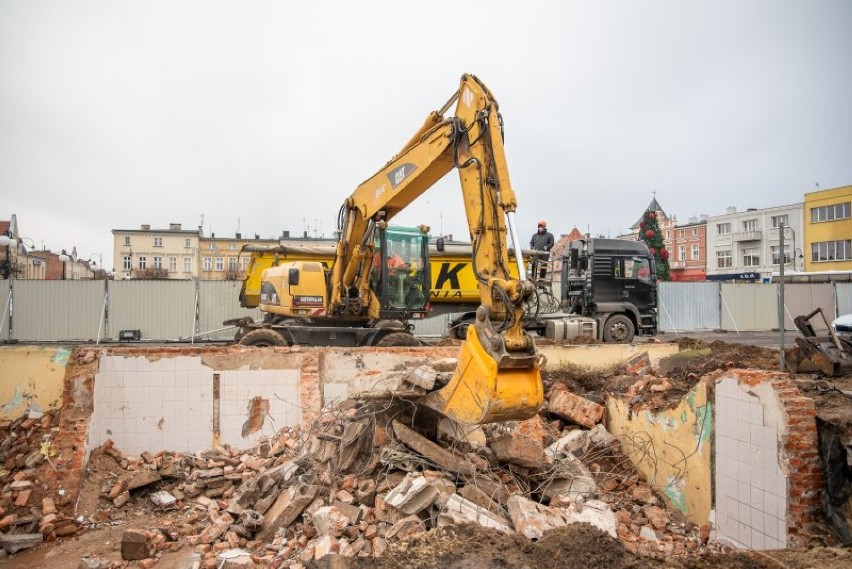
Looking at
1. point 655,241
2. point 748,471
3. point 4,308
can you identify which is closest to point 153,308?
point 4,308

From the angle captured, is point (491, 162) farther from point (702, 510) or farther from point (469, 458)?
point (702, 510)

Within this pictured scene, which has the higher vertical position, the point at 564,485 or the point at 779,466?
the point at 779,466

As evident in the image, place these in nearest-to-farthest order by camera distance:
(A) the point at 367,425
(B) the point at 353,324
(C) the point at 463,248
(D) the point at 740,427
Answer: (D) the point at 740,427
(A) the point at 367,425
(B) the point at 353,324
(C) the point at 463,248

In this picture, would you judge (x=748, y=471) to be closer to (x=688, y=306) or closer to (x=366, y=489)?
(x=366, y=489)

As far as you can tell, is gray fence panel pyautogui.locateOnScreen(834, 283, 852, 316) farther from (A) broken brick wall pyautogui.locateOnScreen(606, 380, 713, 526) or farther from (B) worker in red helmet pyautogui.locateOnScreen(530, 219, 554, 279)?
(A) broken brick wall pyautogui.locateOnScreen(606, 380, 713, 526)

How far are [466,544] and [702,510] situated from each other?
264 centimetres

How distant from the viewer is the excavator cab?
10.8 metres

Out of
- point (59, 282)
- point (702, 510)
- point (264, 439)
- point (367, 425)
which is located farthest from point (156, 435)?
point (59, 282)

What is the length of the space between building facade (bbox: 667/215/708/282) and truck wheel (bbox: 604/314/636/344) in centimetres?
4849

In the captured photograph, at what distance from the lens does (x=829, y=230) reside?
38031 millimetres

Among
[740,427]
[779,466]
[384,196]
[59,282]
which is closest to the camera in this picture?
[779,466]

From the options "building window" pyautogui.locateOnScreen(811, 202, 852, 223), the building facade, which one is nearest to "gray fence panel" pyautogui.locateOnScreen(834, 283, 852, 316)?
"building window" pyautogui.locateOnScreen(811, 202, 852, 223)

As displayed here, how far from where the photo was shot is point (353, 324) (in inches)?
437

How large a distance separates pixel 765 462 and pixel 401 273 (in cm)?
760
